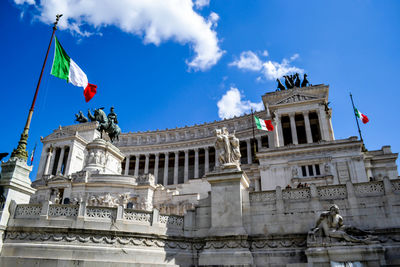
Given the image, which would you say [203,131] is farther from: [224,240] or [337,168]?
[224,240]

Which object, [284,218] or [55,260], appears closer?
[55,260]

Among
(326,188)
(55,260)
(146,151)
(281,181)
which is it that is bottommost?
(55,260)

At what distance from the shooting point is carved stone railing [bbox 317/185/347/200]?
1688 cm

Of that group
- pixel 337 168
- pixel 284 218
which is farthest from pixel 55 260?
pixel 337 168

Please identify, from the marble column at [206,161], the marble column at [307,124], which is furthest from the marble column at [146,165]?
the marble column at [307,124]

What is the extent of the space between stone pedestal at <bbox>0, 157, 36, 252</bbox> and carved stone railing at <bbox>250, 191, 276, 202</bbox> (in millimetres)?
13198

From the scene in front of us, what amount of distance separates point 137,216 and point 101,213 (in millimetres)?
1957

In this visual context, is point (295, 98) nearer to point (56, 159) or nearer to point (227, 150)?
→ point (227, 150)

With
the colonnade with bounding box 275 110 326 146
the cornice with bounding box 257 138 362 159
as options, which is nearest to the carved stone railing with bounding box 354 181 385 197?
the cornice with bounding box 257 138 362 159

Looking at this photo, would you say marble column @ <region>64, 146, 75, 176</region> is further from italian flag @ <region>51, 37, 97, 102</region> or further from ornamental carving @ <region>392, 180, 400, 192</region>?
ornamental carving @ <region>392, 180, 400, 192</region>

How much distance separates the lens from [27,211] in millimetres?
16359

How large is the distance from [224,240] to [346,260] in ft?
20.1

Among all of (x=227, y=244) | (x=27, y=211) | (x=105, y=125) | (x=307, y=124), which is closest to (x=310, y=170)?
(x=307, y=124)

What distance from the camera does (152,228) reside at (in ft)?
55.6
